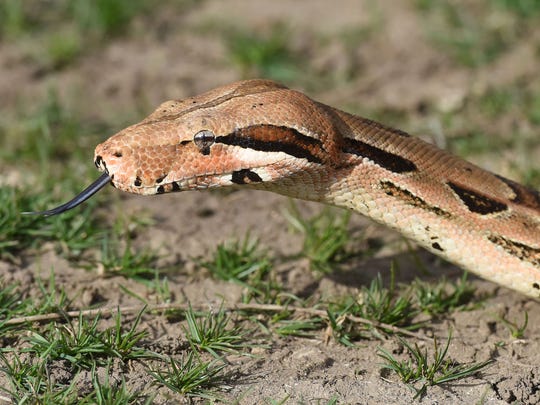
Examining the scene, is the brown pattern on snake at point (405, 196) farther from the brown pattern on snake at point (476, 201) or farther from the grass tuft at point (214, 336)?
the grass tuft at point (214, 336)

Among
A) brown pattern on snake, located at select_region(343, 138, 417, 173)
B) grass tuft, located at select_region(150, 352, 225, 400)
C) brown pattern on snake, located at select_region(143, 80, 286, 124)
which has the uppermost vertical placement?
brown pattern on snake, located at select_region(143, 80, 286, 124)

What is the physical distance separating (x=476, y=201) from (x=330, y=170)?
1.27 metres

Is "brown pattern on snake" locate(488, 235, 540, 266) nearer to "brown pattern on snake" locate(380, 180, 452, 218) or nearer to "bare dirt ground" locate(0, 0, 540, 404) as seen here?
"brown pattern on snake" locate(380, 180, 452, 218)

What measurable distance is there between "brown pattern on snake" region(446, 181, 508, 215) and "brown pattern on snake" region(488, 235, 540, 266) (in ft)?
0.72

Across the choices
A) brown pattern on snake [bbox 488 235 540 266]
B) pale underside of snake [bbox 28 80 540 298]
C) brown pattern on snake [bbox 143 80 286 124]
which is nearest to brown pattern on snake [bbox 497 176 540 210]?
pale underside of snake [bbox 28 80 540 298]

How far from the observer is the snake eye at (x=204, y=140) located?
18.6 ft

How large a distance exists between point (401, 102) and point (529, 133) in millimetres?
1595

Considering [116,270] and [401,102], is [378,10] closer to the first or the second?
[401,102]

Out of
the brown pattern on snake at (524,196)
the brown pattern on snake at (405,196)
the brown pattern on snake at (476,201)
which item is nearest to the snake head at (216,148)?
the brown pattern on snake at (405,196)

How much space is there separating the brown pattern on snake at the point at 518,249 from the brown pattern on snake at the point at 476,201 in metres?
0.22

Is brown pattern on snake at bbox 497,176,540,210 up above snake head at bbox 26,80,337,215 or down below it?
below

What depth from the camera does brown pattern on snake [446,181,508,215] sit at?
6309 millimetres

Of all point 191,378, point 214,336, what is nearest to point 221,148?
point 214,336

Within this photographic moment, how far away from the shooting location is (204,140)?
568 centimetres
